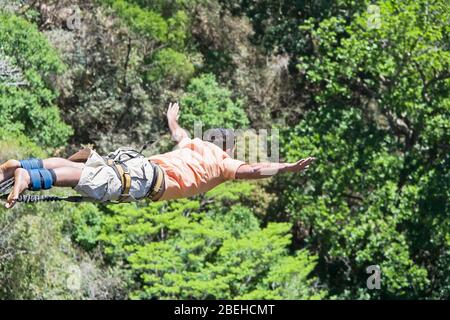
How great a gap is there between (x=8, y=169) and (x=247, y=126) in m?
15.6

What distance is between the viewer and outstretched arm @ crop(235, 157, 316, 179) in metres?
9.74

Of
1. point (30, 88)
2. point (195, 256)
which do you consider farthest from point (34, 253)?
point (30, 88)

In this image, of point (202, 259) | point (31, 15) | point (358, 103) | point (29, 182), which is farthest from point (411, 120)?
point (29, 182)

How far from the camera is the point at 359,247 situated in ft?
78.2

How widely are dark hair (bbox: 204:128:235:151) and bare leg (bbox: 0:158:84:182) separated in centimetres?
123

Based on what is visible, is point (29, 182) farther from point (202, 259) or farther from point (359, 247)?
point (359, 247)

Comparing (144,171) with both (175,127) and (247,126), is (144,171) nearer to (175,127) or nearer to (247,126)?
(175,127)

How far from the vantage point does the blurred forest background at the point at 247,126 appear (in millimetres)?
21547

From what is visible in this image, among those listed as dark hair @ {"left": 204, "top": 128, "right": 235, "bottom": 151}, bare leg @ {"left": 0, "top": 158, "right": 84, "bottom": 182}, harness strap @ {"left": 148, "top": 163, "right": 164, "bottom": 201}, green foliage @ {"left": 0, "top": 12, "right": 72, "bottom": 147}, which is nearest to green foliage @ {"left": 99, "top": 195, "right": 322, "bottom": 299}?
green foliage @ {"left": 0, "top": 12, "right": 72, "bottom": 147}

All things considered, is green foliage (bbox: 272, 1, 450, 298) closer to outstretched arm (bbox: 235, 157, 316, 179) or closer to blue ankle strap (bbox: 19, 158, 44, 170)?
outstretched arm (bbox: 235, 157, 316, 179)

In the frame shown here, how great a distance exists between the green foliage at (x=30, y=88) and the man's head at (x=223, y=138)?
34.2 feet

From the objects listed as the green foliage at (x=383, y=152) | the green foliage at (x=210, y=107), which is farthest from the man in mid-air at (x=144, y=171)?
the green foliage at (x=210, y=107)
